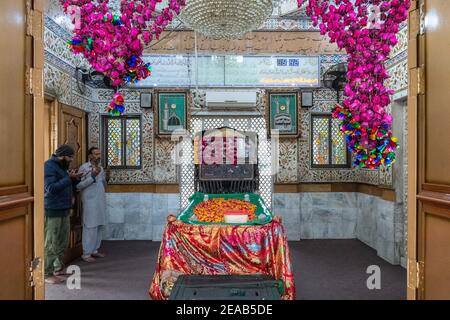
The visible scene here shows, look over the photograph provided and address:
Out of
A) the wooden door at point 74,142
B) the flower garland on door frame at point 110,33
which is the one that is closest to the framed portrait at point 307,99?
the wooden door at point 74,142

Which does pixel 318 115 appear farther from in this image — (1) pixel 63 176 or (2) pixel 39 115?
(2) pixel 39 115

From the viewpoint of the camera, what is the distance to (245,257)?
3422 millimetres

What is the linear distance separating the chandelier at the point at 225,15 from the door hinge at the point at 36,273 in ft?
6.68

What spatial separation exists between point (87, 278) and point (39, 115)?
294cm

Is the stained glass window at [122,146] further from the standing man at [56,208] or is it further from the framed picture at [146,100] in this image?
the standing man at [56,208]

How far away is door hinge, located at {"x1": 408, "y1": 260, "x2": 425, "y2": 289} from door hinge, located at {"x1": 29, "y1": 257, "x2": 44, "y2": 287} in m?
1.88

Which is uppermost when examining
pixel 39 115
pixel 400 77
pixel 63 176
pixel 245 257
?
pixel 400 77

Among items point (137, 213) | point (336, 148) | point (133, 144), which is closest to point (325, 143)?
point (336, 148)

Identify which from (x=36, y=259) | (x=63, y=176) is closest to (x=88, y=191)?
(x=63, y=176)

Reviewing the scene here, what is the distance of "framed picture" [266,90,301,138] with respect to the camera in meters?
6.12

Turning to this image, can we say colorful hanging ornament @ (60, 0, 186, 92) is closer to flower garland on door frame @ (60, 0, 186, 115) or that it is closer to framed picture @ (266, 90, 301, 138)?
flower garland on door frame @ (60, 0, 186, 115)

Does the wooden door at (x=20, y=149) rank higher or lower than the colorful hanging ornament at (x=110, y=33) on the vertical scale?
lower

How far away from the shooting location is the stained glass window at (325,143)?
6266mm

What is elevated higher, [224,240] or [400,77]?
[400,77]
